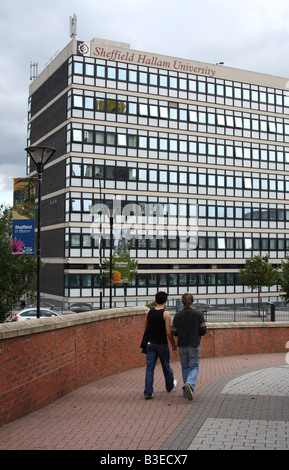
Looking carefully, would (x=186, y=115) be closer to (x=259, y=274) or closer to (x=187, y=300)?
(x=259, y=274)

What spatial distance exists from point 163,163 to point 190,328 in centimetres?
4358

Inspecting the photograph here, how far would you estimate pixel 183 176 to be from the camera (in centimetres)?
5156

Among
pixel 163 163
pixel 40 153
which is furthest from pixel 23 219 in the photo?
pixel 163 163

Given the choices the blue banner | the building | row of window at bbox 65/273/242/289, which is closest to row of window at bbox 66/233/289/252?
the building

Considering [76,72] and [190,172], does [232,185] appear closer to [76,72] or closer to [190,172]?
[190,172]

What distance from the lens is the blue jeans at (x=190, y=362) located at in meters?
7.65

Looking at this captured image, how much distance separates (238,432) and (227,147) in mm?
50831

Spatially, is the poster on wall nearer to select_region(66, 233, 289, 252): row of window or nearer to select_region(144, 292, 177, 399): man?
select_region(144, 292, 177, 399): man

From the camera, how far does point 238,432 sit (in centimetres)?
566

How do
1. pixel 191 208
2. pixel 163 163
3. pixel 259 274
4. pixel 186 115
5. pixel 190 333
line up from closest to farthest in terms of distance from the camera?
pixel 190 333
pixel 259 274
pixel 163 163
pixel 191 208
pixel 186 115

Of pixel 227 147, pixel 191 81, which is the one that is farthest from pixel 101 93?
pixel 227 147

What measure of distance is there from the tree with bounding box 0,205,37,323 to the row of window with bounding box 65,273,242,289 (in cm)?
2689

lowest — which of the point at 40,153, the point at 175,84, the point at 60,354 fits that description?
the point at 60,354

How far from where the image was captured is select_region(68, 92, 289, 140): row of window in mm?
47156
